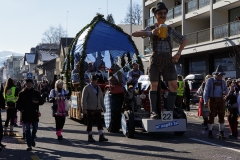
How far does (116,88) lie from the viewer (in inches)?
519

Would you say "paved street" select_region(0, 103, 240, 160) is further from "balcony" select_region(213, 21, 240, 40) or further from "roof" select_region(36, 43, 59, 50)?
"roof" select_region(36, 43, 59, 50)

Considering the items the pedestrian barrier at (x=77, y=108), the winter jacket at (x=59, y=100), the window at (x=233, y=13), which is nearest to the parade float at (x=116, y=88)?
the pedestrian barrier at (x=77, y=108)

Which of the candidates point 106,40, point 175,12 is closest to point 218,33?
point 175,12

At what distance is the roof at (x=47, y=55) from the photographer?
98000mm

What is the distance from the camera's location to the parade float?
37.9 ft

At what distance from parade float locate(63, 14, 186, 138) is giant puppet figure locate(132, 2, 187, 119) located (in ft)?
0.86

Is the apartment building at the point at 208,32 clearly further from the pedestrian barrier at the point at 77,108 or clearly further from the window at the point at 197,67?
the pedestrian barrier at the point at 77,108

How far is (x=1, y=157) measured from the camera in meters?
9.62

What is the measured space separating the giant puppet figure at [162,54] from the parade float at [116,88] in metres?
0.26

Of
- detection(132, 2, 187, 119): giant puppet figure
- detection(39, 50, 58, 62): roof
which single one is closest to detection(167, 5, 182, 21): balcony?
detection(132, 2, 187, 119): giant puppet figure

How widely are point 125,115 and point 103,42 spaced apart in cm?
552

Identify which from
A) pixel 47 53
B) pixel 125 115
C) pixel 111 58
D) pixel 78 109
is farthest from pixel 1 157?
pixel 47 53

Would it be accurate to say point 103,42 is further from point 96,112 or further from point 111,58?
point 96,112

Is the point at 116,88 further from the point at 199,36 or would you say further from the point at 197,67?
the point at 197,67
